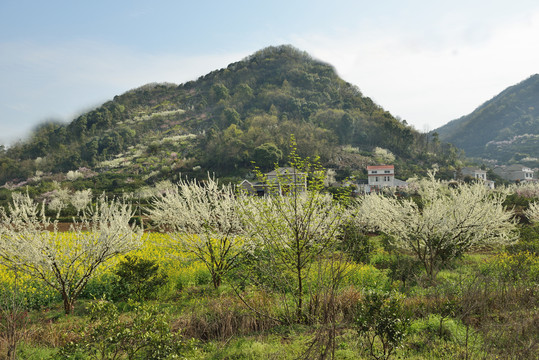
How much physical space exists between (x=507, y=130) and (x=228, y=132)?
110 metres

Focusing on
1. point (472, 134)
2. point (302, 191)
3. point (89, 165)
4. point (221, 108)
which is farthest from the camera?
point (472, 134)

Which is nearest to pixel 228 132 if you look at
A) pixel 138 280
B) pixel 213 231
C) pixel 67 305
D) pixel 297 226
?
pixel 213 231

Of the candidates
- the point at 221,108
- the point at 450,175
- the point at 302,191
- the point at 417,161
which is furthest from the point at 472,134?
the point at 302,191

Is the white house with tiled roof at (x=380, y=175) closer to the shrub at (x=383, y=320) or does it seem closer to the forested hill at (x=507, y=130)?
the shrub at (x=383, y=320)

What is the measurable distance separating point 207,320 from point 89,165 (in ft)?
241

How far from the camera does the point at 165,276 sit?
979cm

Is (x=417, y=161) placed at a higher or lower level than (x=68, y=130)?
lower

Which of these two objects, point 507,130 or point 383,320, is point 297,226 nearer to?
point 383,320

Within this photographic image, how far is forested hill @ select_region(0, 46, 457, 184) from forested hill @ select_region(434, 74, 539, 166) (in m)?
38.6

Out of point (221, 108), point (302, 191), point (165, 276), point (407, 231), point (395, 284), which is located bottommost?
point (395, 284)

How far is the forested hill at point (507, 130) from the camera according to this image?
3932 inches

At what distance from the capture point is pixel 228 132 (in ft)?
245

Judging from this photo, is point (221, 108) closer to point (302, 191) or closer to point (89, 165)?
point (89, 165)

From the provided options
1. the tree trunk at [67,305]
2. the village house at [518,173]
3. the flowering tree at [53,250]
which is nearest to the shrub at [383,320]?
the flowering tree at [53,250]
